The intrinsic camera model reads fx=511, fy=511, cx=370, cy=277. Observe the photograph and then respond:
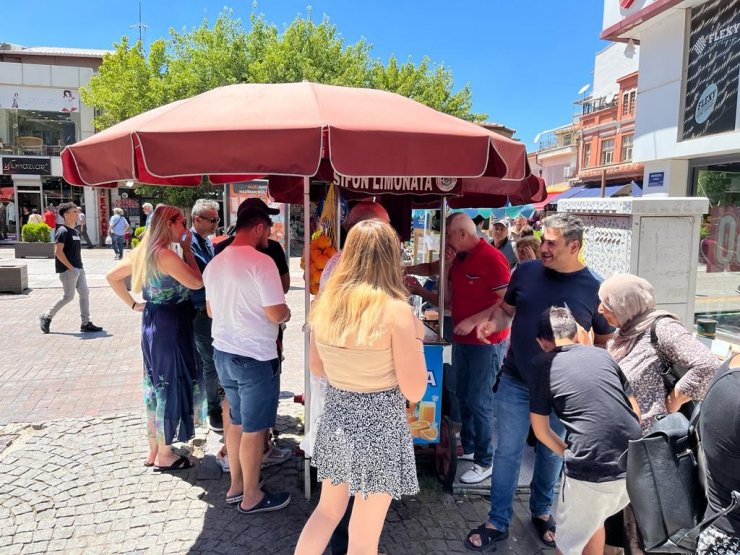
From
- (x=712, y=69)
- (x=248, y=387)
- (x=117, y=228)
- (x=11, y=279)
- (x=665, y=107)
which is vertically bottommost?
(x=11, y=279)

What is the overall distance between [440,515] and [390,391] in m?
1.48

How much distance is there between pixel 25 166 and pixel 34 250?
1040 centimetres

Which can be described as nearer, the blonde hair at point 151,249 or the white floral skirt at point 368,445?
the white floral skirt at point 368,445

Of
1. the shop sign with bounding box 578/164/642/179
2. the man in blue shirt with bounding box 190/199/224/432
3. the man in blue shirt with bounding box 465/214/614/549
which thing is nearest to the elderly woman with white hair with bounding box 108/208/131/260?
the man in blue shirt with bounding box 190/199/224/432

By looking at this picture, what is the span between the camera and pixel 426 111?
3.01 metres

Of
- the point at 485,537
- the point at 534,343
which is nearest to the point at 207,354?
the point at 485,537

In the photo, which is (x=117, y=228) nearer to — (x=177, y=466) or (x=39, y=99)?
(x=39, y=99)

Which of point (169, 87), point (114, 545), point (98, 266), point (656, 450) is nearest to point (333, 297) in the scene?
point (656, 450)

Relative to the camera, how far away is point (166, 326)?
3543mm

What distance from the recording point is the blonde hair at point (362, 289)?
2.09m

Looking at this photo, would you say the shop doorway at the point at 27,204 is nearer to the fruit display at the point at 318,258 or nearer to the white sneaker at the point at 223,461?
the white sneaker at the point at 223,461

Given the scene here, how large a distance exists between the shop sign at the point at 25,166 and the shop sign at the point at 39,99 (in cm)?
263

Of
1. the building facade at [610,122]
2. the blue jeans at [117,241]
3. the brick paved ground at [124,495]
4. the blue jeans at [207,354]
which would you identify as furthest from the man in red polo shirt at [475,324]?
the building facade at [610,122]

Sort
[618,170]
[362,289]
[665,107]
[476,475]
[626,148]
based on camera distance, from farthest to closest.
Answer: [626,148] < [618,170] < [665,107] < [476,475] < [362,289]
